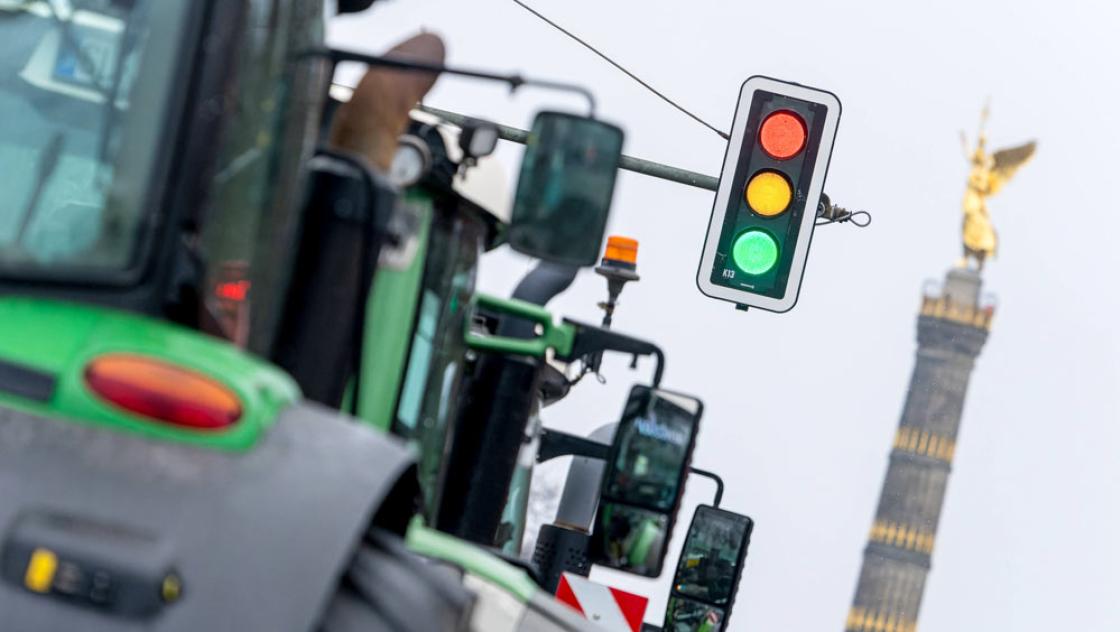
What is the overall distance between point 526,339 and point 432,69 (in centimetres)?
203

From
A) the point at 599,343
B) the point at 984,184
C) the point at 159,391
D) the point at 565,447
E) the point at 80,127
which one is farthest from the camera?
the point at 984,184

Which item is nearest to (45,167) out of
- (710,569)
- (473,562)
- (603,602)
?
(473,562)

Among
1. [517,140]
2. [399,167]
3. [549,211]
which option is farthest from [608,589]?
[549,211]

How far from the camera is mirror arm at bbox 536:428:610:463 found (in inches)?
266

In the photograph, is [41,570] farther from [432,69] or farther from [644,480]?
→ [644,480]

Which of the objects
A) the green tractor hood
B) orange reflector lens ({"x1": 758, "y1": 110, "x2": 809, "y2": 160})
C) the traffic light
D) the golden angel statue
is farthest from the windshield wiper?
the golden angel statue

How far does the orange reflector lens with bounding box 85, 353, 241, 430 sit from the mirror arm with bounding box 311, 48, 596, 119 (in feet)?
2.56

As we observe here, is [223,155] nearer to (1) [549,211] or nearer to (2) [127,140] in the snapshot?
(2) [127,140]

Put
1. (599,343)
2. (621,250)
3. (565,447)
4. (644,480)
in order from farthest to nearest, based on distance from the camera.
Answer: (621,250), (565,447), (599,343), (644,480)

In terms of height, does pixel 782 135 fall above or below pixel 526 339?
above

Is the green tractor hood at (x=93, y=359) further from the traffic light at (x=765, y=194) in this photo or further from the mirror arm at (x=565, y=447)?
the traffic light at (x=765, y=194)

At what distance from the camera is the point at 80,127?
361 centimetres

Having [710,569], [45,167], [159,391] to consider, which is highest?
[45,167]

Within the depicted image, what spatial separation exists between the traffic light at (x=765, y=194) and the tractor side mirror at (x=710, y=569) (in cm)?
166
